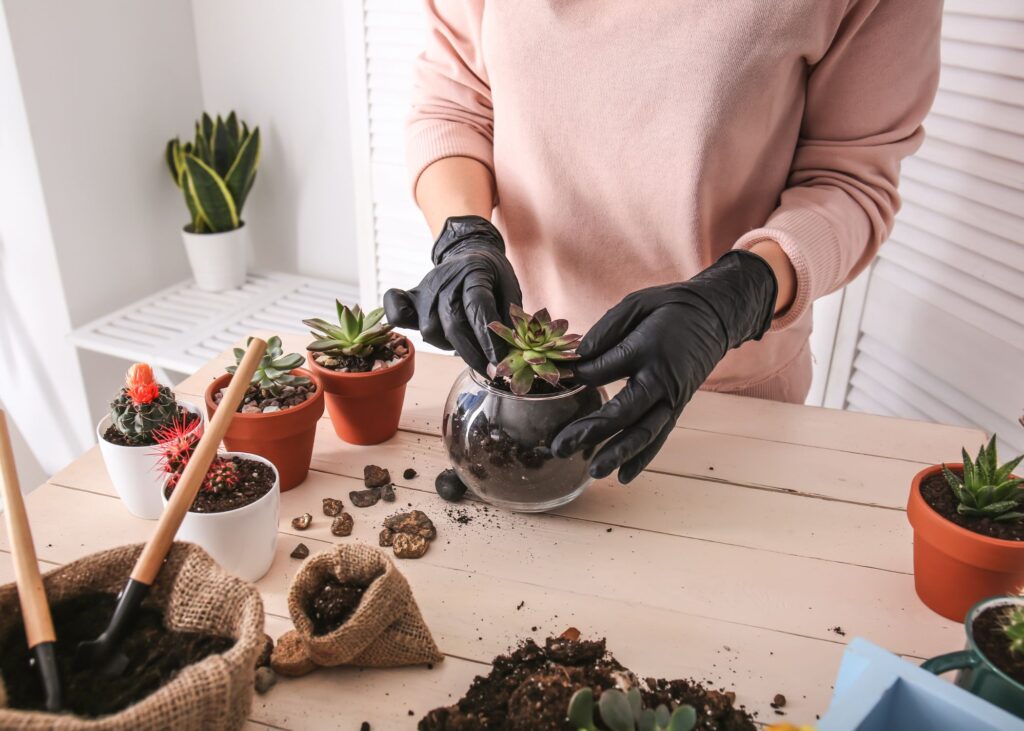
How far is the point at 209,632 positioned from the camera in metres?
0.67

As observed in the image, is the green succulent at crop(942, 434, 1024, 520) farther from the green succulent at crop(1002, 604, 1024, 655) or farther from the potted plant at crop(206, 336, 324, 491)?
the potted plant at crop(206, 336, 324, 491)

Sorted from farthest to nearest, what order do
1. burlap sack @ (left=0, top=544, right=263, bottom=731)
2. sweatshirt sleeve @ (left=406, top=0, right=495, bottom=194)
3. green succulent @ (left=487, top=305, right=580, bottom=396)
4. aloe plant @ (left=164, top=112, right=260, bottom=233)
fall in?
aloe plant @ (left=164, top=112, right=260, bottom=233) → sweatshirt sleeve @ (left=406, top=0, right=495, bottom=194) → green succulent @ (left=487, top=305, right=580, bottom=396) → burlap sack @ (left=0, top=544, right=263, bottom=731)

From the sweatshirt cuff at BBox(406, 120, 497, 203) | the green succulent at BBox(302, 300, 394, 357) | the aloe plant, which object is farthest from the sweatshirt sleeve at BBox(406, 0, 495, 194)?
the aloe plant

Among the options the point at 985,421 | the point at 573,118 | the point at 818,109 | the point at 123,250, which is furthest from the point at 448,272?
the point at 123,250

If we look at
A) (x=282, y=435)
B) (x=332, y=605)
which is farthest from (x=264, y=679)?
(x=282, y=435)

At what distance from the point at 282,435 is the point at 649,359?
0.44 m

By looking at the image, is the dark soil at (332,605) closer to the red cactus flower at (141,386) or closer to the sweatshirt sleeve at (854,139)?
the red cactus flower at (141,386)

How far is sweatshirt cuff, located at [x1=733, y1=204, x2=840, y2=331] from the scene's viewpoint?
3.60 ft

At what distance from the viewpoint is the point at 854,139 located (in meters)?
1.19

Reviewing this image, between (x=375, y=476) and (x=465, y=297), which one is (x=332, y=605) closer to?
(x=375, y=476)

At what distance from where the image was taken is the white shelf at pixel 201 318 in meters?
2.18

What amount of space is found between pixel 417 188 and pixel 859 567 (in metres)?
0.86

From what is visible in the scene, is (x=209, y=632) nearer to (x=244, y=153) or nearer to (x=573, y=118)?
(x=573, y=118)

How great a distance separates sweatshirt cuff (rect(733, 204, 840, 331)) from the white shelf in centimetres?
143
